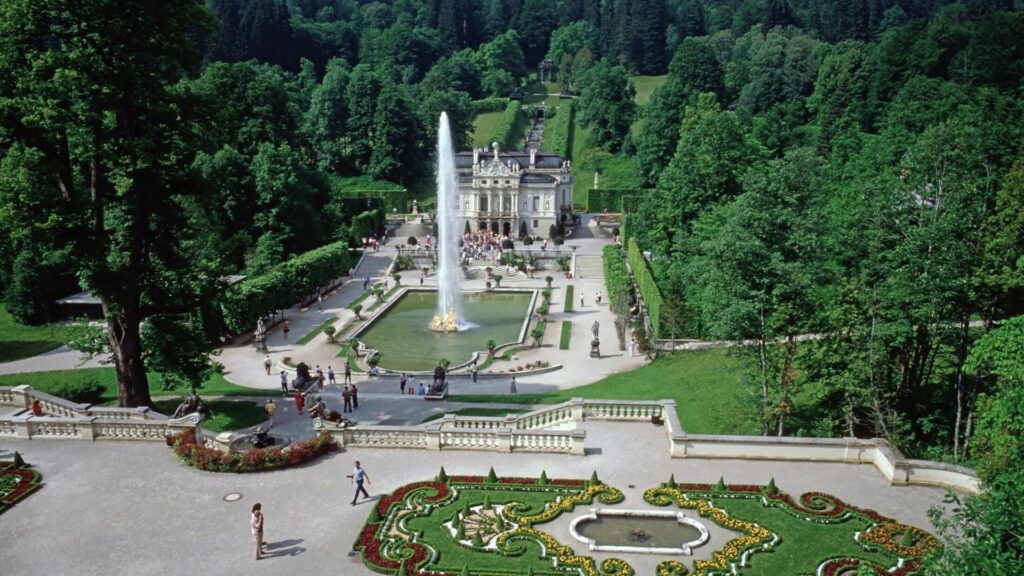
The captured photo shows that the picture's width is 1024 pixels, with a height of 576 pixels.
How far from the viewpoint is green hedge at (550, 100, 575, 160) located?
136 metres

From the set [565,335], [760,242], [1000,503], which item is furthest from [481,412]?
[1000,503]

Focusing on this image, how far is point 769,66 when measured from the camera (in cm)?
12888

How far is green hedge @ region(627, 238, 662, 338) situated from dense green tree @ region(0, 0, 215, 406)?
28087 mm

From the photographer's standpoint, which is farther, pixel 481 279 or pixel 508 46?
pixel 508 46

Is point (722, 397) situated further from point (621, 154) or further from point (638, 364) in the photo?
point (621, 154)

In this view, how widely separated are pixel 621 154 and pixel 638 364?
8160cm

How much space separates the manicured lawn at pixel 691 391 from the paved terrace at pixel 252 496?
5.92 m

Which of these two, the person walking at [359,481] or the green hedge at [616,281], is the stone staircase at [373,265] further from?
the person walking at [359,481]

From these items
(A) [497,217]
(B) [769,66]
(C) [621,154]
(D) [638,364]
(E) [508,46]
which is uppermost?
(E) [508,46]

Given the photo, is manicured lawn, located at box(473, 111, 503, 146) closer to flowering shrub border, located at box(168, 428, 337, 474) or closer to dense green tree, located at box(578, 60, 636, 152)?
dense green tree, located at box(578, 60, 636, 152)

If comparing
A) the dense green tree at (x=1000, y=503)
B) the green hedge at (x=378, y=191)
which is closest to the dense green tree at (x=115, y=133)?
the dense green tree at (x=1000, y=503)

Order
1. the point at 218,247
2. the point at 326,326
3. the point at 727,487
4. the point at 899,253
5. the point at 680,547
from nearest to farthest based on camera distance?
the point at 680,547 → the point at 727,487 → the point at 899,253 → the point at 218,247 → the point at 326,326

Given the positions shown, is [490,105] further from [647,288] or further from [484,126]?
[647,288]

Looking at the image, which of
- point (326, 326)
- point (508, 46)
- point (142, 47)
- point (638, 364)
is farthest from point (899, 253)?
point (508, 46)
